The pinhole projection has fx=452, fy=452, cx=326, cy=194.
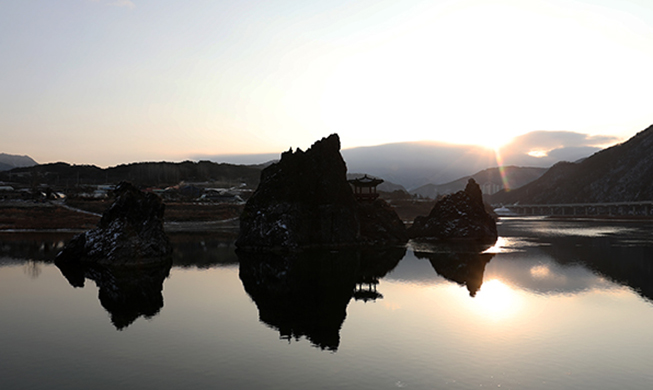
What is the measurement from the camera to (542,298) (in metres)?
33.8

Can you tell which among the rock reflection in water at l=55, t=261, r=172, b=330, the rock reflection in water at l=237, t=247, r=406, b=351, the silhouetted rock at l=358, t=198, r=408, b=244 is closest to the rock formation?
the silhouetted rock at l=358, t=198, r=408, b=244

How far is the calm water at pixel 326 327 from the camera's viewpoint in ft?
59.5

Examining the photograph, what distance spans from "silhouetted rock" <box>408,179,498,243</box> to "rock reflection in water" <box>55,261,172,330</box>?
56683 millimetres

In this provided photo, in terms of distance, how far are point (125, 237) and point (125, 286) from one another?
13194 millimetres

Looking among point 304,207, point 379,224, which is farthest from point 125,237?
point 379,224

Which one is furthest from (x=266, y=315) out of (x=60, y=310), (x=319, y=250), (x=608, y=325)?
(x=319, y=250)

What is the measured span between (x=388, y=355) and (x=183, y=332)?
11.1m

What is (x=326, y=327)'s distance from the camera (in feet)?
83.5

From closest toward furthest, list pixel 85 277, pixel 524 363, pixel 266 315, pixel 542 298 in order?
1. pixel 524 363
2. pixel 266 315
3. pixel 542 298
4. pixel 85 277

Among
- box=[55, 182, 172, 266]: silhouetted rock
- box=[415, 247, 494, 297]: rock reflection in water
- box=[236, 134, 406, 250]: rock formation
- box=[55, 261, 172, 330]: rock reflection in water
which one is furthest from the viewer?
box=[236, 134, 406, 250]: rock formation

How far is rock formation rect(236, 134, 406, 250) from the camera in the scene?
6556 cm

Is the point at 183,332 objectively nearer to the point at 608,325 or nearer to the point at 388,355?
the point at 388,355

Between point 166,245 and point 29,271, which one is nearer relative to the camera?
point 29,271

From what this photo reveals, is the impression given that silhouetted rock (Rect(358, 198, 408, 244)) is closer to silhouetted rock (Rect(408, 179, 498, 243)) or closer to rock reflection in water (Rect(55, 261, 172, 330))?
silhouetted rock (Rect(408, 179, 498, 243))
